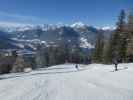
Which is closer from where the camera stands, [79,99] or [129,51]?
[79,99]

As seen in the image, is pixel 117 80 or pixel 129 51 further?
pixel 129 51

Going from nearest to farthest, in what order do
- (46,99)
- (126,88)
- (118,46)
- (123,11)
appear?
1. (46,99)
2. (126,88)
3. (118,46)
4. (123,11)

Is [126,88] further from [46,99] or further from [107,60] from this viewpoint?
[107,60]

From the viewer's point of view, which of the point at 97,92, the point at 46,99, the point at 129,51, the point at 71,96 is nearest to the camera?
the point at 46,99

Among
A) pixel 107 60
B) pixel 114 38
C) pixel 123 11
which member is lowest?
pixel 107 60

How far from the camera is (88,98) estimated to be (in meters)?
15.6

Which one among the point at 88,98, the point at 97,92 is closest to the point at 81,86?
the point at 97,92

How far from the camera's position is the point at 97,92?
681 inches

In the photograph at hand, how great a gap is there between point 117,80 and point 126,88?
3.50m

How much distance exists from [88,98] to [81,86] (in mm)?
4404

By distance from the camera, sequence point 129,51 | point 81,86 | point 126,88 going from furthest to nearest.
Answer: point 129,51 → point 81,86 → point 126,88

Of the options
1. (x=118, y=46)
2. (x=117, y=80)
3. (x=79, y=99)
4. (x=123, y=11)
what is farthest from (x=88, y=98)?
(x=123, y=11)

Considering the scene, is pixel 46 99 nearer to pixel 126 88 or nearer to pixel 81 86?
pixel 81 86

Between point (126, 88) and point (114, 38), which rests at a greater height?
point (114, 38)
